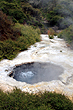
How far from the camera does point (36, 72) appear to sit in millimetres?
4980

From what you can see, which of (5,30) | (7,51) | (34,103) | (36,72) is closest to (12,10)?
(5,30)

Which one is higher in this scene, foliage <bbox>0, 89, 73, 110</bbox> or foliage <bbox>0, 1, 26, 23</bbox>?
foliage <bbox>0, 89, 73, 110</bbox>

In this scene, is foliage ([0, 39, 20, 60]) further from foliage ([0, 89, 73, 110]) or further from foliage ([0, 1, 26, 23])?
foliage ([0, 1, 26, 23])

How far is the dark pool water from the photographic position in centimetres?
437

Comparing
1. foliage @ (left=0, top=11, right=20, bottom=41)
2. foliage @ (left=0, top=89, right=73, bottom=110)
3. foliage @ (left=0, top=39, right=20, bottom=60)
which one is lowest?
foliage @ (left=0, top=39, right=20, bottom=60)

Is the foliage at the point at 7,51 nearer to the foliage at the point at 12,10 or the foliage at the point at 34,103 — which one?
the foliage at the point at 34,103

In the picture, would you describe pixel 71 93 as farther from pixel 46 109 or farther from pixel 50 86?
pixel 46 109

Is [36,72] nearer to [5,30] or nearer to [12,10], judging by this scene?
[5,30]

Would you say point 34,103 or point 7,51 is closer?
point 34,103

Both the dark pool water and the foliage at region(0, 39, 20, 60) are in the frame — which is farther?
the foliage at region(0, 39, 20, 60)

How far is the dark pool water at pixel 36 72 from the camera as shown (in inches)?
172

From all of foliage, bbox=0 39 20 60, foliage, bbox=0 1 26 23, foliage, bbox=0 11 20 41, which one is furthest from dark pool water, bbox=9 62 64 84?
foliage, bbox=0 1 26 23

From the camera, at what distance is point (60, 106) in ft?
7.82

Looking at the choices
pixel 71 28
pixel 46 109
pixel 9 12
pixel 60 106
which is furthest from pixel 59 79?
pixel 9 12
